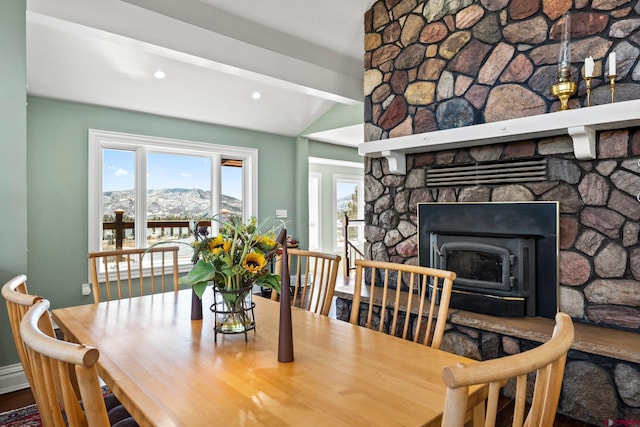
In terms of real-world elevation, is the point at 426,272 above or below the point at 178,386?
above

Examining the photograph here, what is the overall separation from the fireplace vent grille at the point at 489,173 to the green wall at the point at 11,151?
2.94 m

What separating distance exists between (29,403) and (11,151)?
1593 millimetres

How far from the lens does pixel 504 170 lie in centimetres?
278

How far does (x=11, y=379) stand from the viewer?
8.45 ft

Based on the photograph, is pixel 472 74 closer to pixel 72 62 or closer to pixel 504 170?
pixel 504 170

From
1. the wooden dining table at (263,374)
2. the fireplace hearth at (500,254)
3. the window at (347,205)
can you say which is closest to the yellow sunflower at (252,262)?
the wooden dining table at (263,374)

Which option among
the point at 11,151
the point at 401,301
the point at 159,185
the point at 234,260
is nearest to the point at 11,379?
the point at 11,151

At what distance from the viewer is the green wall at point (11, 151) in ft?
8.15

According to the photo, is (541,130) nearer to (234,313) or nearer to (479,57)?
(479,57)

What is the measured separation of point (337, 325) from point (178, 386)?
0.72 metres

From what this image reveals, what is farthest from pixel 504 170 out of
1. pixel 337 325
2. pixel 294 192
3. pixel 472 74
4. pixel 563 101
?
pixel 294 192

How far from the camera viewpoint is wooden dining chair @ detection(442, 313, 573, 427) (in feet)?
1.92

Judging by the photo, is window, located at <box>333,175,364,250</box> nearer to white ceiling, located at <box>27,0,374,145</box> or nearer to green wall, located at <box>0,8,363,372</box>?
green wall, located at <box>0,8,363,372</box>

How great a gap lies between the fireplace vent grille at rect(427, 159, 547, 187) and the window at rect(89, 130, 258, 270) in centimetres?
238
